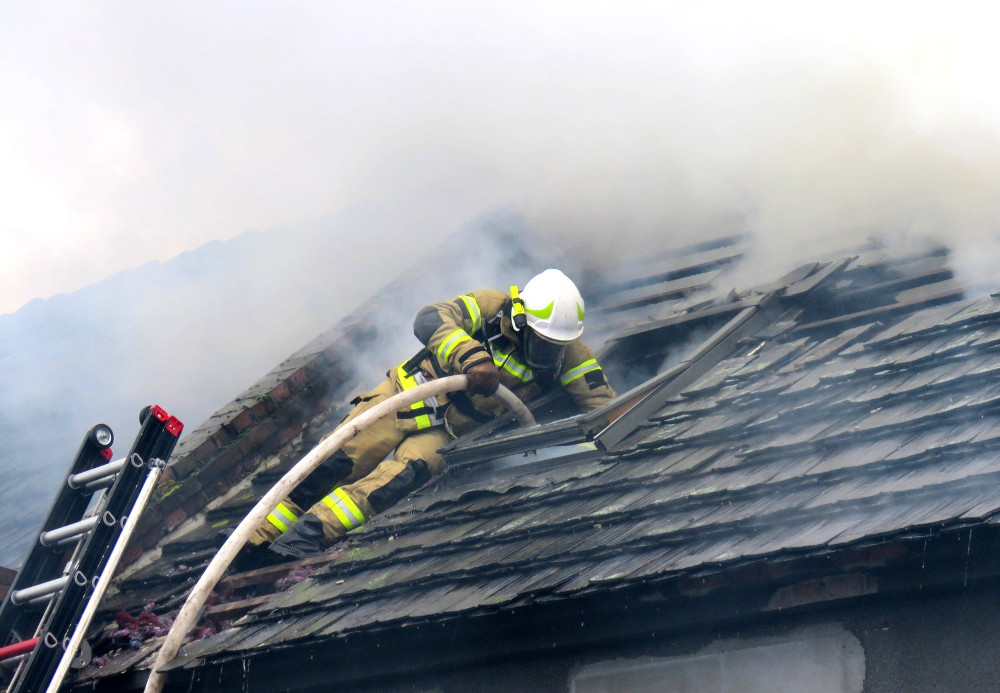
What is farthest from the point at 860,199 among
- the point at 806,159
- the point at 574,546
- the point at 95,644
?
the point at 95,644

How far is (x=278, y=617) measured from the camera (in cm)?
454

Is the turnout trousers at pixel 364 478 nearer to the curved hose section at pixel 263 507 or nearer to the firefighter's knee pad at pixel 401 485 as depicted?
the firefighter's knee pad at pixel 401 485

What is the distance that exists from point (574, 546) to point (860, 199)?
403 centimetres

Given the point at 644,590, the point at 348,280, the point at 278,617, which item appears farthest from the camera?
the point at 348,280

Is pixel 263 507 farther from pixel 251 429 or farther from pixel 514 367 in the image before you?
pixel 251 429

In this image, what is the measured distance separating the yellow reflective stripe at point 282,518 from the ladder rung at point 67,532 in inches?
45.4

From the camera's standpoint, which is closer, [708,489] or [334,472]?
[708,489]

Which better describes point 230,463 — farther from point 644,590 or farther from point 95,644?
point 644,590

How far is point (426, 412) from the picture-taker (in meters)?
5.96

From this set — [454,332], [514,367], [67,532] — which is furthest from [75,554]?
[514,367]

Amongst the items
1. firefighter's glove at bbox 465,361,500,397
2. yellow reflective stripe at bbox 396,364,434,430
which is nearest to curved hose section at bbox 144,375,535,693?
firefighter's glove at bbox 465,361,500,397

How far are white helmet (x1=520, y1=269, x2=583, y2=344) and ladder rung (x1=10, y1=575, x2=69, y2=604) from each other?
2782mm

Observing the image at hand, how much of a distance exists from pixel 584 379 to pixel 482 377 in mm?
842

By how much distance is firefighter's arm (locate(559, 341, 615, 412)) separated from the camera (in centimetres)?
607
